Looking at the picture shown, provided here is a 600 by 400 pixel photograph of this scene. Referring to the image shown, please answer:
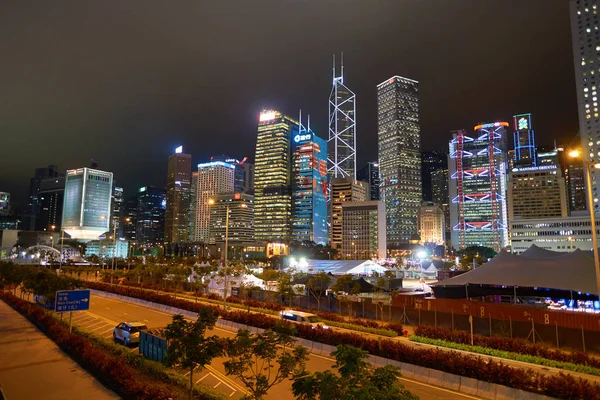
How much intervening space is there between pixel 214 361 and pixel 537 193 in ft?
695

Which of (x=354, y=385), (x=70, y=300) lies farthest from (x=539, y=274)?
(x=70, y=300)

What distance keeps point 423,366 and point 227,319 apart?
1572 centimetres

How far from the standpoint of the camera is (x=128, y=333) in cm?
2362

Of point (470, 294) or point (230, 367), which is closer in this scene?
point (230, 367)

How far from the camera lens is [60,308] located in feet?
72.1

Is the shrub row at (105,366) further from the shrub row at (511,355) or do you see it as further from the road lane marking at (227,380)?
the shrub row at (511,355)

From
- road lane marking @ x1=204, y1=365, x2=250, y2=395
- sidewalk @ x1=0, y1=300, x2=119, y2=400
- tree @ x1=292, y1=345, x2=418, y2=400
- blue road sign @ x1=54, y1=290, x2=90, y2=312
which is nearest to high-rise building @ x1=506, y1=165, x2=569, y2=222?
road lane marking @ x1=204, y1=365, x2=250, y2=395

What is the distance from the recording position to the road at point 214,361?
1568 centimetres

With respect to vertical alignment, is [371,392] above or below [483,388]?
above

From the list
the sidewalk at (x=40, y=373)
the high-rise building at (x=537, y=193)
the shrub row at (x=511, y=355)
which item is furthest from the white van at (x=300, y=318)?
the high-rise building at (x=537, y=193)

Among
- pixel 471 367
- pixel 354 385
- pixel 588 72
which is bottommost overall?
pixel 471 367

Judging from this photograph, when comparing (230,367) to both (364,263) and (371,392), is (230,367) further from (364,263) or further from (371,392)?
(364,263)

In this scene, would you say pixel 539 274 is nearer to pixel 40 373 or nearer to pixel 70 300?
pixel 70 300

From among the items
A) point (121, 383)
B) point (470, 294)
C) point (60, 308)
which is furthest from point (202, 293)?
point (121, 383)
